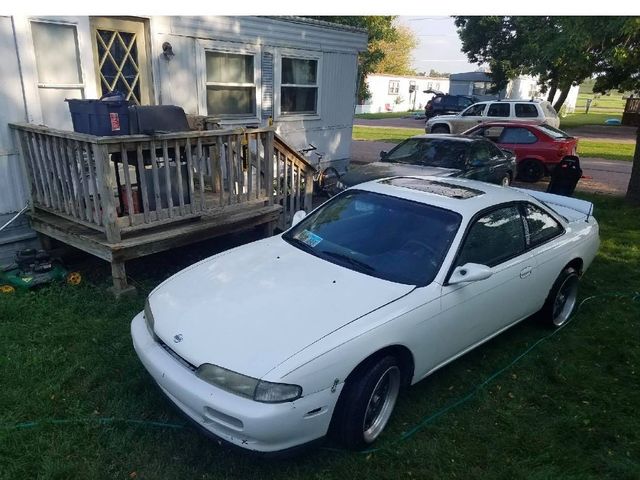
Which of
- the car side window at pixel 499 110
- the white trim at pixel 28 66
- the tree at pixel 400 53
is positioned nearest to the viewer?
the white trim at pixel 28 66

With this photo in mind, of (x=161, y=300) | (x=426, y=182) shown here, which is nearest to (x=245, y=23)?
(x=426, y=182)

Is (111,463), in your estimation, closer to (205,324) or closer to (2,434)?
(2,434)

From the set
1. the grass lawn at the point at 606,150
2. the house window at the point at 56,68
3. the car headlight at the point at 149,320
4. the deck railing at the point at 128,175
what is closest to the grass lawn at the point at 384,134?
the grass lawn at the point at 606,150

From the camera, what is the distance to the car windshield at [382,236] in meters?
3.47

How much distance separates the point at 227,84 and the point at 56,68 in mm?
2931

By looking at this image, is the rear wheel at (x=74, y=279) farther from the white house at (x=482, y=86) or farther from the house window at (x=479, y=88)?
the house window at (x=479, y=88)

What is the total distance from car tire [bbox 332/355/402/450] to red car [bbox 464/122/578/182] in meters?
10.4

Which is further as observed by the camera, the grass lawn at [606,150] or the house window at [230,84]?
the grass lawn at [606,150]

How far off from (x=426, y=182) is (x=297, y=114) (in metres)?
5.78

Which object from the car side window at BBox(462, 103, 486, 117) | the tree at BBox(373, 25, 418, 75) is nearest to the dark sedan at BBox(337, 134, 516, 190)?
the car side window at BBox(462, 103, 486, 117)

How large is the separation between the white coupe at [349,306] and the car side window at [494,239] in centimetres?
2

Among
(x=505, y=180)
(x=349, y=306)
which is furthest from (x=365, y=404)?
(x=505, y=180)

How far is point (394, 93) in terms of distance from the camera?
44719mm

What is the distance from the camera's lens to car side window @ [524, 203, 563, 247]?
14.0ft
